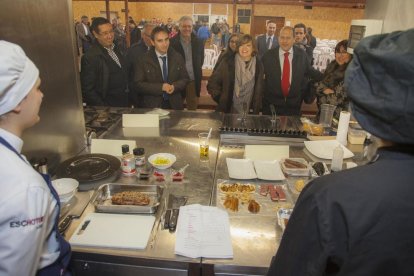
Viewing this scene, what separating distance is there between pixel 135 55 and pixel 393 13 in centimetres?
280

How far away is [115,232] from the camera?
1.35 meters

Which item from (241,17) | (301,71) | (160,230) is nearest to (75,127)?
(160,230)

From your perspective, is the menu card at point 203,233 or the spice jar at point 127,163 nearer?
the menu card at point 203,233

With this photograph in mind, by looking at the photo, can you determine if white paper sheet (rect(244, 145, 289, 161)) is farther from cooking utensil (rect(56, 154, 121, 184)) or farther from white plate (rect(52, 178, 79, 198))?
white plate (rect(52, 178, 79, 198))

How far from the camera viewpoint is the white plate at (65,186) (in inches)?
59.9

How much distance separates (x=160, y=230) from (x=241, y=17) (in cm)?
453

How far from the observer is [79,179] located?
66.4 inches

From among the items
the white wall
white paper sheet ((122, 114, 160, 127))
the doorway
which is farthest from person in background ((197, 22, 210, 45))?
white paper sheet ((122, 114, 160, 127))

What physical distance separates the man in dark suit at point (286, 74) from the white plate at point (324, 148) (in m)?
1.19

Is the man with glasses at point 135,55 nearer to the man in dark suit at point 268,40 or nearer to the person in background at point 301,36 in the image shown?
the man in dark suit at point 268,40

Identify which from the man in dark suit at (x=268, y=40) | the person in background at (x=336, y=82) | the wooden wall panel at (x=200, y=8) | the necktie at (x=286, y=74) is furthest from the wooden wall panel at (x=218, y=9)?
the person in background at (x=336, y=82)

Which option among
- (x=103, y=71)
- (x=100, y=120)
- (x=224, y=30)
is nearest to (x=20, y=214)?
(x=100, y=120)

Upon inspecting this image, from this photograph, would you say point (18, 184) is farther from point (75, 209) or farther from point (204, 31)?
point (204, 31)

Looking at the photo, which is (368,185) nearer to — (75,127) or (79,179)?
(79,179)
